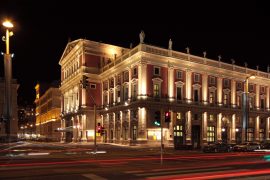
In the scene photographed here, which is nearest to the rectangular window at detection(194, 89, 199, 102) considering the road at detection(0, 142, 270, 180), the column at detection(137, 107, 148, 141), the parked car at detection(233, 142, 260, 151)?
the column at detection(137, 107, 148, 141)

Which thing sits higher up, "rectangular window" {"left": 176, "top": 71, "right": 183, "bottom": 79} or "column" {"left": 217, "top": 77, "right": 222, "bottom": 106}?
"rectangular window" {"left": 176, "top": 71, "right": 183, "bottom": 79}

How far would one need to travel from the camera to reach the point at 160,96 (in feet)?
182

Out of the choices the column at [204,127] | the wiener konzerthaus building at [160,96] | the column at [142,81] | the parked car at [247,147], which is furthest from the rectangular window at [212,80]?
the parked car at [247,147]

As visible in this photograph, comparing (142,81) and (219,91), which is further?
(219,91)

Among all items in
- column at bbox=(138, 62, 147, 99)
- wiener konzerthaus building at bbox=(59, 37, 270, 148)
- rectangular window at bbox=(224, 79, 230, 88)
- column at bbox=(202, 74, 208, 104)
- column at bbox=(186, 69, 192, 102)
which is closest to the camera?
column at bbox=(138, 62, 147, 99)

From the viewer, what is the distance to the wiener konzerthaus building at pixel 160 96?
54.1 metres

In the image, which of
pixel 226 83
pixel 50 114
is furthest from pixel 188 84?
pixel 50 114

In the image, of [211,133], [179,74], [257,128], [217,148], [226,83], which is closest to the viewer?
[217,148]

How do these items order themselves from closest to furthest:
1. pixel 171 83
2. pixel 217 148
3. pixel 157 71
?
pixel 217 148
pixel 157 71
pixel 171 83

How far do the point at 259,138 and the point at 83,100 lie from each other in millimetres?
39091

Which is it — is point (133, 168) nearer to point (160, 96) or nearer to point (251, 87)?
point (160, 96)

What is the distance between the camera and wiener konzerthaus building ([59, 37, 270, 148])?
177 feet

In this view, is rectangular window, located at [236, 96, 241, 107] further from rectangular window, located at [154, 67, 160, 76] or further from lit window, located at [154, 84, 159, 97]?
rectangular window, located at [154, 67, 160, 76]

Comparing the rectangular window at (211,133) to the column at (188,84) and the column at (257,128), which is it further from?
the column at (257,128)
